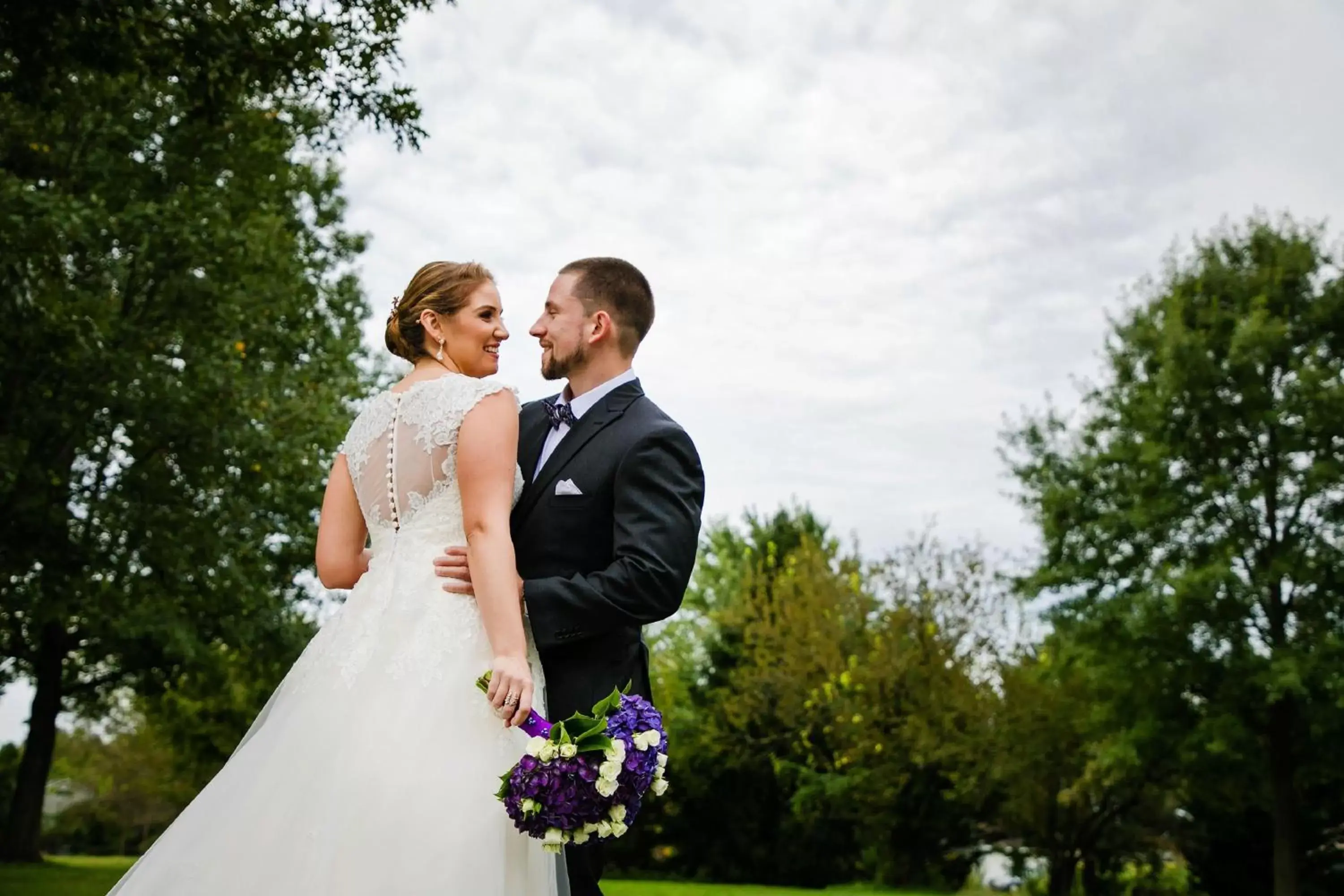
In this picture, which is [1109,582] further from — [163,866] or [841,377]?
[163,866]

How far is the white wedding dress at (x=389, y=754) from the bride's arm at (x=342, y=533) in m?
0.23

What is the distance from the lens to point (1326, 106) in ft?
96.0

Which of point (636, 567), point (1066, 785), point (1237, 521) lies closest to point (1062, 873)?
point (1066, 785)

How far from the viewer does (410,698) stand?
3742mm

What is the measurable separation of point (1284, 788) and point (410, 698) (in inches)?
996

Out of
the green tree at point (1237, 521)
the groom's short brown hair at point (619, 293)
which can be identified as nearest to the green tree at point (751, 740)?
the green tree at point (1237, 521)

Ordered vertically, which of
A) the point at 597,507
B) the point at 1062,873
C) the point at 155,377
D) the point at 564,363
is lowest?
the point at 1062,873

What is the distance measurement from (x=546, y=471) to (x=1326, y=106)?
99.8 feet

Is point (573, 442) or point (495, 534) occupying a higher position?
point (573, 442)

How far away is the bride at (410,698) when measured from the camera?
3.50m

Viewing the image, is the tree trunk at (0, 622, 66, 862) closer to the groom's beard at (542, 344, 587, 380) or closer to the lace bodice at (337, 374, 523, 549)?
the lace bodice at (337, 374, 523, 549)

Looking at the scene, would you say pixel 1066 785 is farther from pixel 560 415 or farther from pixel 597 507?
pixel 597 507

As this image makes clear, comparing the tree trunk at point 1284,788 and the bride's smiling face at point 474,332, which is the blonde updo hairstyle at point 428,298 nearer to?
the bride's smiling face at point 474,332

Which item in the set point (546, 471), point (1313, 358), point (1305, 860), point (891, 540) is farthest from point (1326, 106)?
point (546, 471)
